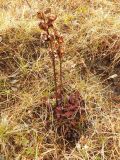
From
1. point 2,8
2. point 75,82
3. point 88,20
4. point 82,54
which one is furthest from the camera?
point 2,8

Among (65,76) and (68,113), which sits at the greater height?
(65,76)

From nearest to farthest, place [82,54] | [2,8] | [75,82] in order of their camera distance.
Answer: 1. [75,82]
2. [82,54]
3. [2,8]

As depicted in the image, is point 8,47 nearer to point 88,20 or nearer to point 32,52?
point 32,52

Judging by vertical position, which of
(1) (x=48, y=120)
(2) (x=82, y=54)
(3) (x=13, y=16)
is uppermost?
(3) (x=13, y=16)

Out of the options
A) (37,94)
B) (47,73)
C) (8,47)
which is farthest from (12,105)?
(8,47)

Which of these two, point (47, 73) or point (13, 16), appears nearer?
point (47, 73)

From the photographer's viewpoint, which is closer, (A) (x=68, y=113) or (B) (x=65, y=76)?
(A) (x=68, y=113)

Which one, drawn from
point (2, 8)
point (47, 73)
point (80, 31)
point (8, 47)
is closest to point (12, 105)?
point (47, 73)

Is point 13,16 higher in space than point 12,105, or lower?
higher
